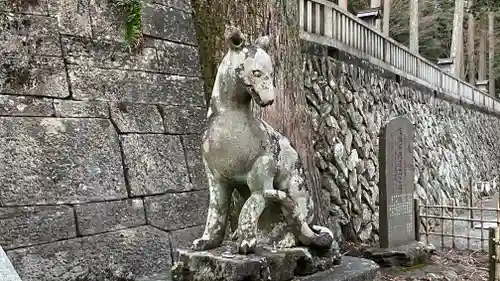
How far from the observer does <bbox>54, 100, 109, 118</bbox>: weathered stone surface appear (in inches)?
171

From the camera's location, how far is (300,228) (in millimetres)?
2836

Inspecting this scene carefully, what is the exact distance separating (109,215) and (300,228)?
6.67 ft

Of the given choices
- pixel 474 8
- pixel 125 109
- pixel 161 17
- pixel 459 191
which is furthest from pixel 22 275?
Result: pixel 474 8

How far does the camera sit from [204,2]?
5.66 meters

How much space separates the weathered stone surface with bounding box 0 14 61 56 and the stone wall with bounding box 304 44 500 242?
3.78 m

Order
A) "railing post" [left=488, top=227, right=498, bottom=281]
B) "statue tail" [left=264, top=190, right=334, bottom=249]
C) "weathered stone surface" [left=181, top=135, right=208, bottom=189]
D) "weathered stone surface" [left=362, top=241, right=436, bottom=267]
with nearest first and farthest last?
"statue tail" [left=264, top=190, right=334, bottom=249] → "weathered stone surface" [left=181, top=135, right=208, bottom=189] → "railing post" [left=488, top=227, right=498, bottom=281] → "weathered stone surface" [left=362, top=241, right=436, bottom=267]

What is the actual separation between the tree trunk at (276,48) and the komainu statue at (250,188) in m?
2.23

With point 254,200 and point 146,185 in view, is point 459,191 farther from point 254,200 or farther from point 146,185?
point 254,200

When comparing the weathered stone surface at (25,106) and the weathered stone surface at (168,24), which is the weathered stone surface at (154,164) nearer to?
the weathered stone surface at (25,106)

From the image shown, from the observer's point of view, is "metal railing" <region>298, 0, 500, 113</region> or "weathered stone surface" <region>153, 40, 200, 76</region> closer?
"weathered stone surface" <region>153, 40, 200, 76</region>

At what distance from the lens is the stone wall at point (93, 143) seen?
403cm

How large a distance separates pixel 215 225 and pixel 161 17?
2918mm

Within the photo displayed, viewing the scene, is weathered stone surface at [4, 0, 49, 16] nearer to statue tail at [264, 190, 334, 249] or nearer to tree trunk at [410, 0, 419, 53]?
statue tail at [264, 190, 334, 249]

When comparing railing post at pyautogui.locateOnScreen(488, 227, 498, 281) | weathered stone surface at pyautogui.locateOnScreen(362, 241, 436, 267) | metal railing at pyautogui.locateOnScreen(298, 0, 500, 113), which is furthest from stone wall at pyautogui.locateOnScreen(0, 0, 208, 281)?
metal railing at pyautogui.locateOnScreen(298, 0, 500, 113)
